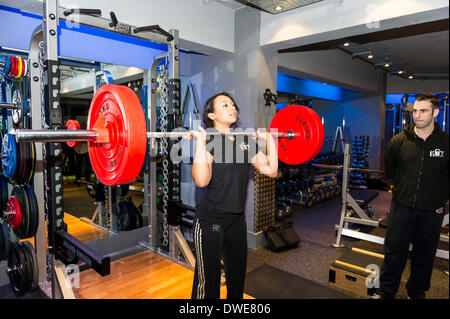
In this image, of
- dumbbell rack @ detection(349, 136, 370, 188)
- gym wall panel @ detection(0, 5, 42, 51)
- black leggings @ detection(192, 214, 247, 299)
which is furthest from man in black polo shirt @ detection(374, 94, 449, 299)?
dumbbell rack @ detection(349, 136, 370, 188)

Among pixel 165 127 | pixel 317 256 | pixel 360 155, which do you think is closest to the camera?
pixel 165 127

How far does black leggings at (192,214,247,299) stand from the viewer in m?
1.50

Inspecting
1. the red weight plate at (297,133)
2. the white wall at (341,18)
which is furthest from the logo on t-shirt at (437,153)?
the white wall at (341,18)

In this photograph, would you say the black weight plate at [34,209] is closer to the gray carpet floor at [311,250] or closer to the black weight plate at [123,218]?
the gray carpet floor at [311,250]

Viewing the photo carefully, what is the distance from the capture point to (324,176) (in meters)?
5.91

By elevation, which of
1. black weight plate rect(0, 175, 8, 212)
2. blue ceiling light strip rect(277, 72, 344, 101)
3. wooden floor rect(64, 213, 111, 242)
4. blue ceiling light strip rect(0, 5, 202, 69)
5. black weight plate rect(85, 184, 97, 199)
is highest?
blue ceiling light strip rect(277, 72, 344, 101)

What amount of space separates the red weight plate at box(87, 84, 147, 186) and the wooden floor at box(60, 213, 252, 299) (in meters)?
1.14

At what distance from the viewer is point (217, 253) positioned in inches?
59.2

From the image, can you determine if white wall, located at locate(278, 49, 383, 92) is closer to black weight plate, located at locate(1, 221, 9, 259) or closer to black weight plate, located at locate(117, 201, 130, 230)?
black weight plate, located at locate(117, 201, 130, 230)

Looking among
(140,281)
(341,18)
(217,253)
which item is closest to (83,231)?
(140,281)

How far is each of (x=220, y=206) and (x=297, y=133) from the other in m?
0.72

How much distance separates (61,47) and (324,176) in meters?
4.90

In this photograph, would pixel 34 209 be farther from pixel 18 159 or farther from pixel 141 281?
pixel 141 281

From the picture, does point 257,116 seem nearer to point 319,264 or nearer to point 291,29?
point 291,29
